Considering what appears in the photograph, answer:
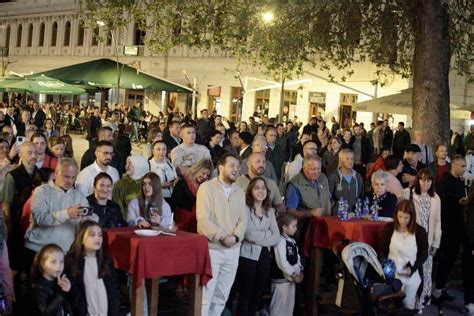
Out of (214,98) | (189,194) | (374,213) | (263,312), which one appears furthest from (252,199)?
(214,98)

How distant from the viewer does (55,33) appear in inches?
2227

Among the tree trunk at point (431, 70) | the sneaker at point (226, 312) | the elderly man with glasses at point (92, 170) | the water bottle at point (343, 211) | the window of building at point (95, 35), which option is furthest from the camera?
the window of building at point (95, 35)

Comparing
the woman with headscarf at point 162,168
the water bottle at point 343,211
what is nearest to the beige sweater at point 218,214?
the water bottle at point 343,211

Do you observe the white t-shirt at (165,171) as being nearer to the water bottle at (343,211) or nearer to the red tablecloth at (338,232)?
the red tablecloth at (338,232)

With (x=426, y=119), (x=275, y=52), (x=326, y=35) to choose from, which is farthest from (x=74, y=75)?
(x=426, y=119)

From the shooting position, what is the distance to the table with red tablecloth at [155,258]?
21.1 ft

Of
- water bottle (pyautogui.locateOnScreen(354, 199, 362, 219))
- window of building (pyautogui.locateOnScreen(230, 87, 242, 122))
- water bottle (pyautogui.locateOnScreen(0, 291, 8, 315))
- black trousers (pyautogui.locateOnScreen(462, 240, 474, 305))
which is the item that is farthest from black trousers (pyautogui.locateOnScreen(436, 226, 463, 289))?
window of building (pyautogui.locateOnScreen(230, 87, 242, 122))

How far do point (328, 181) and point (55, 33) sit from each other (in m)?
50.9

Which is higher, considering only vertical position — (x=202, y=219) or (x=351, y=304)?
(x=202, y=219)

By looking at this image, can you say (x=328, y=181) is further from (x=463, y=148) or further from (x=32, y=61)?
(x=32, y=61)

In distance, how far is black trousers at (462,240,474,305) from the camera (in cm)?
905

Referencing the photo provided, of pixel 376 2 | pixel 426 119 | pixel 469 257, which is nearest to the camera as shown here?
pixel 469 257

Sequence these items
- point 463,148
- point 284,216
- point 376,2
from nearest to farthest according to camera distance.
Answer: point 284,216
point 376,2
point 463,148

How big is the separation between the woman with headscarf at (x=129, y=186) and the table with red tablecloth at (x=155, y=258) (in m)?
1.13
